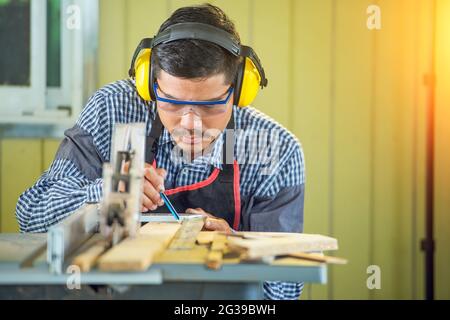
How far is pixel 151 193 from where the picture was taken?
5.64 feet

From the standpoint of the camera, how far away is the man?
6.52ft

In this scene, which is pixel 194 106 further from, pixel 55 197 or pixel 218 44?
pixel 55 197

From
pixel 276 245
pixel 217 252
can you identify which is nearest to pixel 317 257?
pixel 276 245

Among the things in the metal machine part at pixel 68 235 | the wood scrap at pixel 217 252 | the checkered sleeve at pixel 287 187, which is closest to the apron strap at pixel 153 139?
the checkered sleeve at pixel 287 187

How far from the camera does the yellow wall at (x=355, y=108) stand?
11.3ft

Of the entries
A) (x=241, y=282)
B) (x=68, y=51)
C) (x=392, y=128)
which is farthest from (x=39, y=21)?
(x=241, y=282)

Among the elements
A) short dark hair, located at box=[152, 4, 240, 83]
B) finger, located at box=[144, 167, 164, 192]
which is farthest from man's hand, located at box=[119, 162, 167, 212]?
short dark hair, located at box=[152, 4, 240, 83]

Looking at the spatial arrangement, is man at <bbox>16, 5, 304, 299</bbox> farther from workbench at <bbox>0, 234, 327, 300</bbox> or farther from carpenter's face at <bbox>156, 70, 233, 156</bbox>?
workbench at <bbox>0, 234, 327, 300</bbox>

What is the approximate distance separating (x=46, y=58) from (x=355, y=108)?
164 centimetres

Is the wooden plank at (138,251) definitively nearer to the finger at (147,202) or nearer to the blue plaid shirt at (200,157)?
the finger at (147,202)

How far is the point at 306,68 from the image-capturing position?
3.48 m

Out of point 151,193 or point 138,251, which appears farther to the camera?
point 151,193

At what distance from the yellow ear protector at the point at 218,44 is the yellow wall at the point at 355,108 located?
4.42 ft
